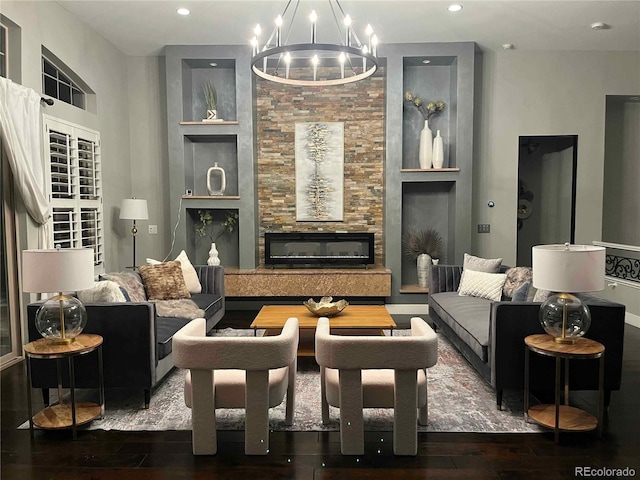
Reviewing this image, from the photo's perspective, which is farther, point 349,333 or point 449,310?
point 449,310

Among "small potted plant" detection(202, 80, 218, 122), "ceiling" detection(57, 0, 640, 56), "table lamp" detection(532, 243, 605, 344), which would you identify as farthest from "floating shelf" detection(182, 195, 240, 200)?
"table lamp" detection(532, 243, 605, 344)

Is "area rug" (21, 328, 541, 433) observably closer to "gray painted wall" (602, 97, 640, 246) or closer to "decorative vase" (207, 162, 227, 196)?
"decorative vase" (207, 162, 227, 196)

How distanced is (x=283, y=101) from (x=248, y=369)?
180 inches

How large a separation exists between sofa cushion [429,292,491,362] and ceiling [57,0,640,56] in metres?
2.94

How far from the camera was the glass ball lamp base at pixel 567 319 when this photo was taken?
9.42ft

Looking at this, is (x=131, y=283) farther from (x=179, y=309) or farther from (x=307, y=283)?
(x=307, y=283)

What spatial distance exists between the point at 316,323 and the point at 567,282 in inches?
72.9

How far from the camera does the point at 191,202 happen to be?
20.3 feet

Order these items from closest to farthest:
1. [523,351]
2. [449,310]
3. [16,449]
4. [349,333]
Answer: [16,449]
[523,351]
[349,333]
[449,310]

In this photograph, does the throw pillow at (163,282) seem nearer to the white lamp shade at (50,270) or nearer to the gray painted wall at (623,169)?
the white lamp shade at (50,270)

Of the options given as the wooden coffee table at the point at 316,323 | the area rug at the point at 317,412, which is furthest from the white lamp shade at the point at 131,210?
the area rug at the point at 317,412

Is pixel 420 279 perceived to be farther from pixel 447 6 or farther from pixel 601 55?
pixel 601 55

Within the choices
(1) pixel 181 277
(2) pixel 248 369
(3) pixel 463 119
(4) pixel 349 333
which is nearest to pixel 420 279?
(3) pixel 463 119

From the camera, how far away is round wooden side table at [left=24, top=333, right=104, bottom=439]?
9.16ft
